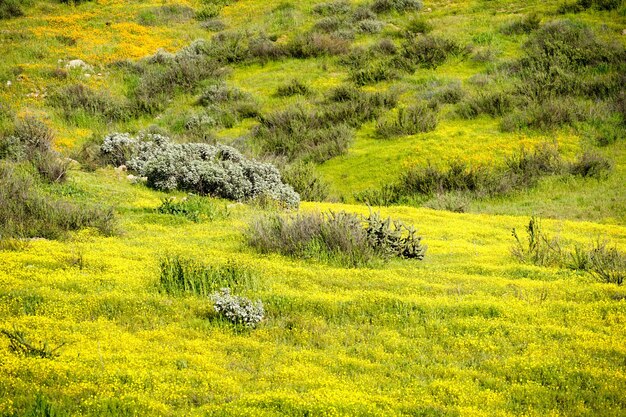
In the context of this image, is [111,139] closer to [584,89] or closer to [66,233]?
[66,233]

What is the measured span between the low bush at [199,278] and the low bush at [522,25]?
21966mm

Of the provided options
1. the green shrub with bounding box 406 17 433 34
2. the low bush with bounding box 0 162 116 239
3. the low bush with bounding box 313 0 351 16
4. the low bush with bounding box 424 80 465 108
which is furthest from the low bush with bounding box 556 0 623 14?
the low bush with bounding box 0 162 116 239

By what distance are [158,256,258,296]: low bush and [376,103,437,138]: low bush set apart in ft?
45.0

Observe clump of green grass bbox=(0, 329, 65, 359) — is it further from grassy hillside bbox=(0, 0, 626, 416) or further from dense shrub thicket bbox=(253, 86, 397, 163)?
dense shrub thicket bbox=(253, 86, 397, 163)

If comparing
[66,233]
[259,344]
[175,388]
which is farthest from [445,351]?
[66,233]

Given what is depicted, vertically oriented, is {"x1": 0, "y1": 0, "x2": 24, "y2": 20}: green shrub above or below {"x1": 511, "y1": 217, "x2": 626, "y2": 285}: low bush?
above

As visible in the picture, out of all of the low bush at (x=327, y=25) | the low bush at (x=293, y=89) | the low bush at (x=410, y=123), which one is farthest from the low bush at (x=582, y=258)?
the low bush at (x=327, y=25)

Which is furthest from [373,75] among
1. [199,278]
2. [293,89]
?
[199,278]

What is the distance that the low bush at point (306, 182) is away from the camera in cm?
1741

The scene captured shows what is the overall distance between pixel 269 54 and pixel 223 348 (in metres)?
24.2

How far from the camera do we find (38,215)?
10.2 metres

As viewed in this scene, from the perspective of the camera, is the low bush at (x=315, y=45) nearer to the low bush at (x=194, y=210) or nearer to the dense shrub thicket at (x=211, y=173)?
the dense shrub thicket at (x=211, y=173)

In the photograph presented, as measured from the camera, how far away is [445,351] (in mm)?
6566

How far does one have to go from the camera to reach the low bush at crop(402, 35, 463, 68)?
2548cm
